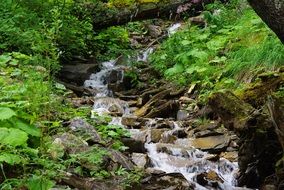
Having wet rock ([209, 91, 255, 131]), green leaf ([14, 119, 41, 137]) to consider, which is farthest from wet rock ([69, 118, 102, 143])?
wet rock ([209, 91, 255, 131])

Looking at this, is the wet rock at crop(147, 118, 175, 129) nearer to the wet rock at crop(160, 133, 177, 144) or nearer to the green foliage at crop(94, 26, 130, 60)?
the wet rock at crop(160, 133, 177, 144)

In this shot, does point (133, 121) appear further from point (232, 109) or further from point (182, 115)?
point (232, 109)

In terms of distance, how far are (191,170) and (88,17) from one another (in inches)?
234

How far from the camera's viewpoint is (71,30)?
9.48 metres

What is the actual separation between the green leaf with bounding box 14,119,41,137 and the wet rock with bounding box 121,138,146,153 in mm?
2655

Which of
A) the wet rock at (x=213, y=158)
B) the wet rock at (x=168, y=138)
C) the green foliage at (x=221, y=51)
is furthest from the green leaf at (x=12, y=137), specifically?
the green foliage at (x=221, y=51)

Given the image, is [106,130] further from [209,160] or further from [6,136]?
[6,136]

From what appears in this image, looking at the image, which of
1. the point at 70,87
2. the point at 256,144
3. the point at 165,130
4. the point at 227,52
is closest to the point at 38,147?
the point at 256,144

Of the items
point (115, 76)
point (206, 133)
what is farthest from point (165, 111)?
point (115, 76)

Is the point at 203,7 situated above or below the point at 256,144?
above

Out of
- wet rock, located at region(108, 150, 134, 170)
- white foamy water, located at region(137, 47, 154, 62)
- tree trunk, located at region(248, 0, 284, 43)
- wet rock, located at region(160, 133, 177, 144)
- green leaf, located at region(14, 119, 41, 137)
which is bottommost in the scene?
wet rock, located at region(160, 133, 177, 144)

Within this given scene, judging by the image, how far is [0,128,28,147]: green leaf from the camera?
9.36 ft

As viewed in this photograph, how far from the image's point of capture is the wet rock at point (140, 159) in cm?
559

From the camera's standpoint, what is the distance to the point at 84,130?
4.87 m
